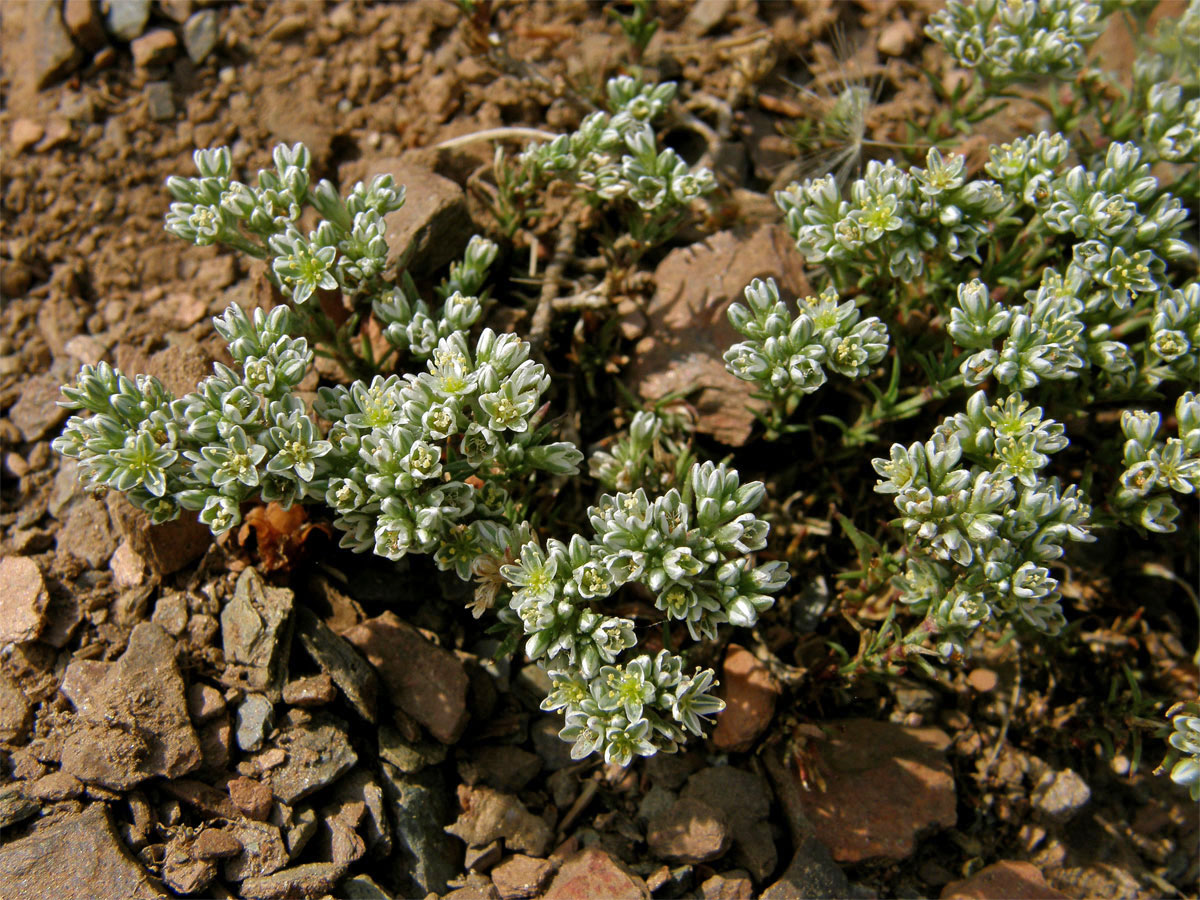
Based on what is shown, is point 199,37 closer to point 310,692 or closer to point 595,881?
point 310,692

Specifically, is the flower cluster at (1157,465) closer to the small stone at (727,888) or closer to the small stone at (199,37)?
the small stone at (727,888)

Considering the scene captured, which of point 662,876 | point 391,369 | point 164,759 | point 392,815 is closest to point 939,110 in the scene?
point 391,369

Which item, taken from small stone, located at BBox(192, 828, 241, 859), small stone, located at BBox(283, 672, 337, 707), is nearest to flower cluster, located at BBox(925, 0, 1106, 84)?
small stone, located at BBox(283, 672, 337, 707)

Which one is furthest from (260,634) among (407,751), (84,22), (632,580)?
(84,22)

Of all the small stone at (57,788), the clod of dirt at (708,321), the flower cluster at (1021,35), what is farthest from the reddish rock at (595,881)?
the flower cluster at (1021,35)

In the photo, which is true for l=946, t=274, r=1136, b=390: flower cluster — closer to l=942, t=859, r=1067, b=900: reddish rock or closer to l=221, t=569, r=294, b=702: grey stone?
l=942, t=859, r=1067, b=900: reddish rock

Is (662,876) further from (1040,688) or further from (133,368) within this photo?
(133,368)
